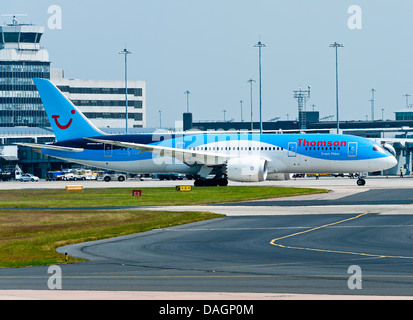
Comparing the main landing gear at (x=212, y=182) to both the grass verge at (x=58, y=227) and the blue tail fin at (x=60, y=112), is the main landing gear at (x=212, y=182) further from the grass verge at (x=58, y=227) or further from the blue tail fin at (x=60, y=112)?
the grass verge at (x=58, y=227)

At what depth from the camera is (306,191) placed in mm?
70312

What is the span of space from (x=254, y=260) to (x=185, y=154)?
49.6 m

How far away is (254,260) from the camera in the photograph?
28.0 meters


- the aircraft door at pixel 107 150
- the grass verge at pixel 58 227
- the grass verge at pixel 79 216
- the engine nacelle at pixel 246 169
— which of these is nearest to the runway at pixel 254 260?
the grass verge at pixel 58 227

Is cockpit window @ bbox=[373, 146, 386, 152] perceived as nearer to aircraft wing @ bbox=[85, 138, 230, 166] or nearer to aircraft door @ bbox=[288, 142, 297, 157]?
aircraft door @ bbox=[288, 142, 297, 157]

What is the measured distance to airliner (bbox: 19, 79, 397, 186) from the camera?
Answer: 7638 centimetres

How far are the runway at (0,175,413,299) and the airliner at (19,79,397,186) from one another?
96.6ft

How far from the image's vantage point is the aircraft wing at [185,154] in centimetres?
7619

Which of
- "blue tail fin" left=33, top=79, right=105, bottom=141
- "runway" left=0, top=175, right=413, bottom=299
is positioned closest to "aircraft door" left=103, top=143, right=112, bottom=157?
"blue tail fin" left=33, top=79, right=105, bottom=141

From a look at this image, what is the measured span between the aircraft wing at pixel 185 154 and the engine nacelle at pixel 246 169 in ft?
10.1

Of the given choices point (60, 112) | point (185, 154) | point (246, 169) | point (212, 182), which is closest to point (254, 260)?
point (246, 169)

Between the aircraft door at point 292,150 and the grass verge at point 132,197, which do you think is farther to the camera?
the aircraft door at point 292,150

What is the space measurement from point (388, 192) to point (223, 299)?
52128 millimetres
